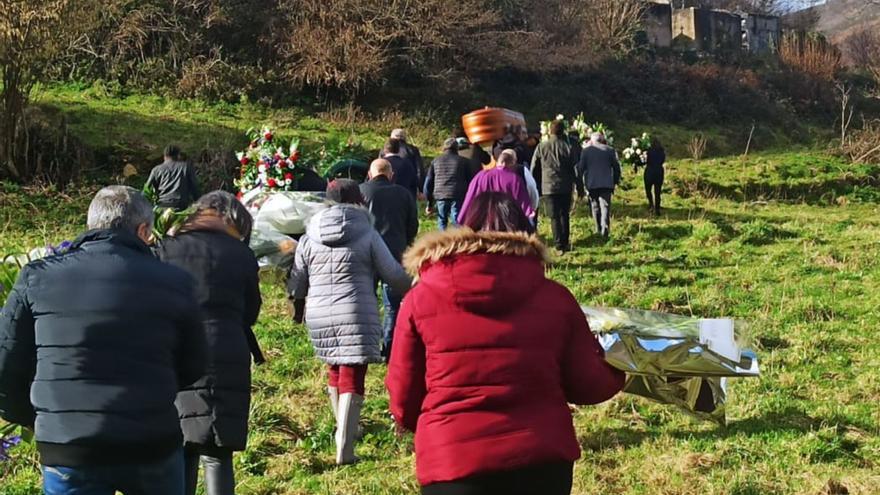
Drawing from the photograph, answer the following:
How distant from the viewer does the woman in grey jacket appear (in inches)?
216

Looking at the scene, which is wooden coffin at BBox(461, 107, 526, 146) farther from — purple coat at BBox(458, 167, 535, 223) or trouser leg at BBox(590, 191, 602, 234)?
purple coat at BBox(458, 167, 535, 223)

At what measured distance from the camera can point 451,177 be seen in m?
11.7

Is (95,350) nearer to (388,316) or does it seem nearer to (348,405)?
(348,405)

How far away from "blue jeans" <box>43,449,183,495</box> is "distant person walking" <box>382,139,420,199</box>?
833 centimetres

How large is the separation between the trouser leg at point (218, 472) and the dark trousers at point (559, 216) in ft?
27.5

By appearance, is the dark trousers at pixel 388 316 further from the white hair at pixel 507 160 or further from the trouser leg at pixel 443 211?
the trouser leg at pixel 443 211

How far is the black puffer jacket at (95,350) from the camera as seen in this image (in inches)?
123

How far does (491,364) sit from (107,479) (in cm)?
139

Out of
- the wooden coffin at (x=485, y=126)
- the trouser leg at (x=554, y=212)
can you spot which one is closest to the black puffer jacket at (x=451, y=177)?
the trouser leg at (x=554, y=212)

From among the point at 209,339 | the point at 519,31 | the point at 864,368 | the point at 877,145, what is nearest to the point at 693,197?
the point at 877,145

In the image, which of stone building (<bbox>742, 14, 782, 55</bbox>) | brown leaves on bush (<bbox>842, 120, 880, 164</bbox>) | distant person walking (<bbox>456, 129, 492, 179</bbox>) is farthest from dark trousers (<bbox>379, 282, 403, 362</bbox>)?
stone building (<bbox>742, 14, 782, 55</bbox>)

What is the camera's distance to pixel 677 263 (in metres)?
11.9

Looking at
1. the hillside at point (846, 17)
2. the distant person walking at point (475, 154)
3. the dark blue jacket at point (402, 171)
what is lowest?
the dark blue jacket at point (402, 171)

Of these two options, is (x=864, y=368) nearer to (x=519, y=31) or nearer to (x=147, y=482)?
(x=147, y=482)
